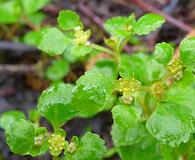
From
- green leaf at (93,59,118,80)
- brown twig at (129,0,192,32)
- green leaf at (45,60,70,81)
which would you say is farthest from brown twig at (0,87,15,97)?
brown twig at (129,0,192,32)

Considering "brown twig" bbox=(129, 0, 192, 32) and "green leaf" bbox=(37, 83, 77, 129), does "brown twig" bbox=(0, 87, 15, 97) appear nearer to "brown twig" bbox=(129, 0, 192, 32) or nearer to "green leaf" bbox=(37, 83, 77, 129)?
"brown twig" bbox=(129, 0, 192, 32)

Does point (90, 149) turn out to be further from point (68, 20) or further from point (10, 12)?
point (10, 12)

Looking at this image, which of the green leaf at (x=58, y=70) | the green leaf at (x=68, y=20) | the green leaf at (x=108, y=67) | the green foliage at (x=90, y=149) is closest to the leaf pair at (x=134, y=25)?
the green leaf at (x=68, y=20)

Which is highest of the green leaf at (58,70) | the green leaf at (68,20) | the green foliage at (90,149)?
the green leaf at (68,20)

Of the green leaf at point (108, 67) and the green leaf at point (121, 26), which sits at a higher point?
the green leaf at point (121, 26)

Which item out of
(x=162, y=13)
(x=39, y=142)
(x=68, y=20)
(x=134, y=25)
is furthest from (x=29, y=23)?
(x=39, y=142)

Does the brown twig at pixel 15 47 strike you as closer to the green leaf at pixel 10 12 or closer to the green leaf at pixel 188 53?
the green leaf at pixel 10 12
